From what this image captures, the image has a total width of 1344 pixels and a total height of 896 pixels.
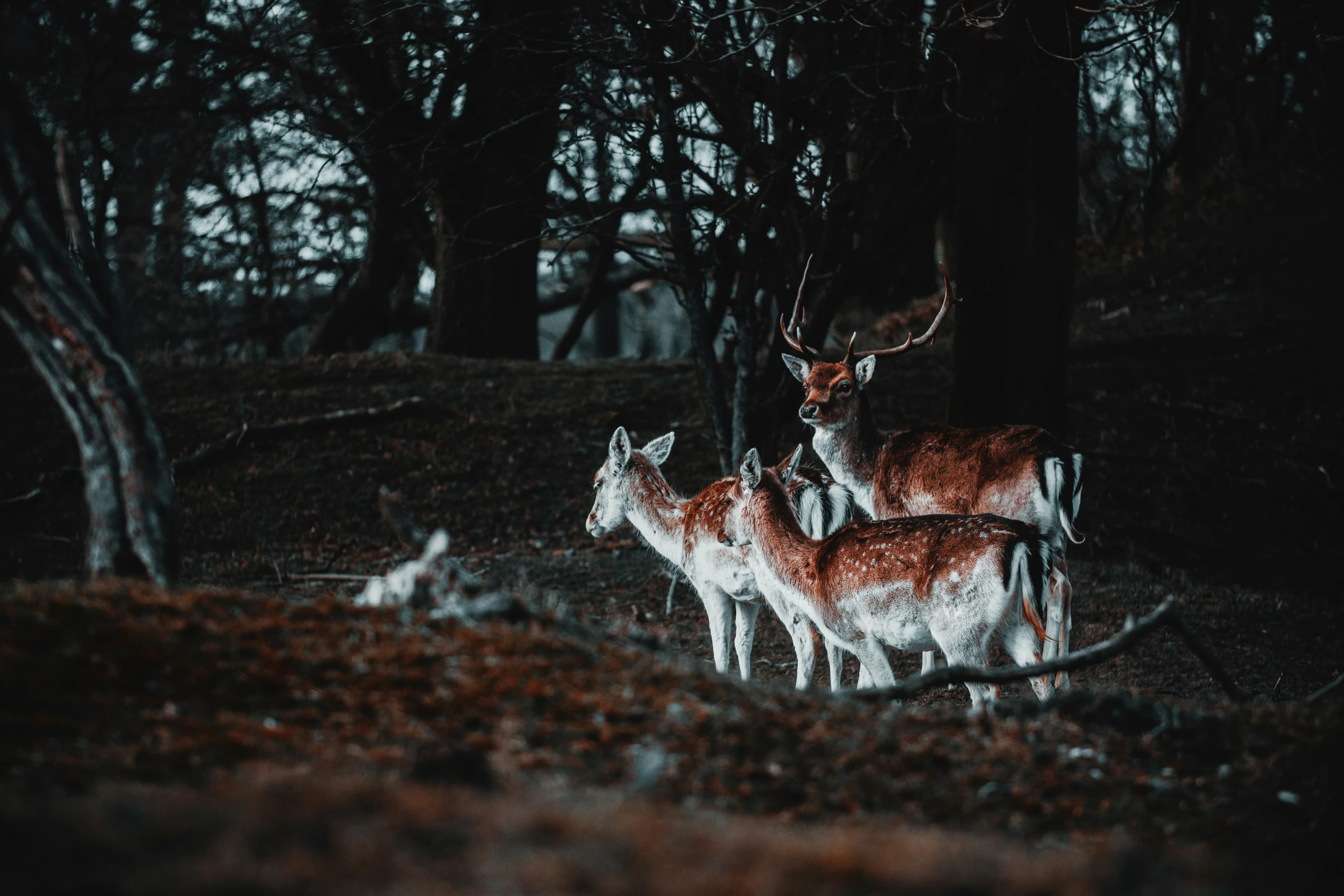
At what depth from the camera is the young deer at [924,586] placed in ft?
20.4

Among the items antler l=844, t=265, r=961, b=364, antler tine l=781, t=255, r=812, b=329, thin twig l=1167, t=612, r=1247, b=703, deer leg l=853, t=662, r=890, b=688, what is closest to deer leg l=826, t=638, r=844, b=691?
deer leg l=853, t=662, r=890, b=688

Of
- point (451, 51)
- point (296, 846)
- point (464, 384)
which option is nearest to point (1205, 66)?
point (464, 384)

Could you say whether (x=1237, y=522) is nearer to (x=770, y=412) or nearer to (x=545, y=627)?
(x=770, y=412)

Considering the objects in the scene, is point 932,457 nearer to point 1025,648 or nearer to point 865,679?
point 865,679

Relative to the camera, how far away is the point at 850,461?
10055 millimetres

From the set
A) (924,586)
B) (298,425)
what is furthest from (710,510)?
(298,425)

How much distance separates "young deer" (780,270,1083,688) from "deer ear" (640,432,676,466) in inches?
44.6

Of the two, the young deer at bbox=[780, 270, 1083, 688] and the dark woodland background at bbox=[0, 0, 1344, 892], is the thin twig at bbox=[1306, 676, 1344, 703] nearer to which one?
the dark woodland background at bbox=[0, 0, 1344, 892]

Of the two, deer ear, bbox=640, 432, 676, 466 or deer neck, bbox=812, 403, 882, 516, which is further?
deer neck, bbox=812, 403, 882, 516

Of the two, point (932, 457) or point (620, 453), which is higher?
point (620, 453)

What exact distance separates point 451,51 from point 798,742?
320 inches

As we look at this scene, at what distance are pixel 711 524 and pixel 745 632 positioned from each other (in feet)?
2.50

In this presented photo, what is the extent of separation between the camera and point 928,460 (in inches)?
374

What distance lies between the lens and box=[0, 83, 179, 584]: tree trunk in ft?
15.1
